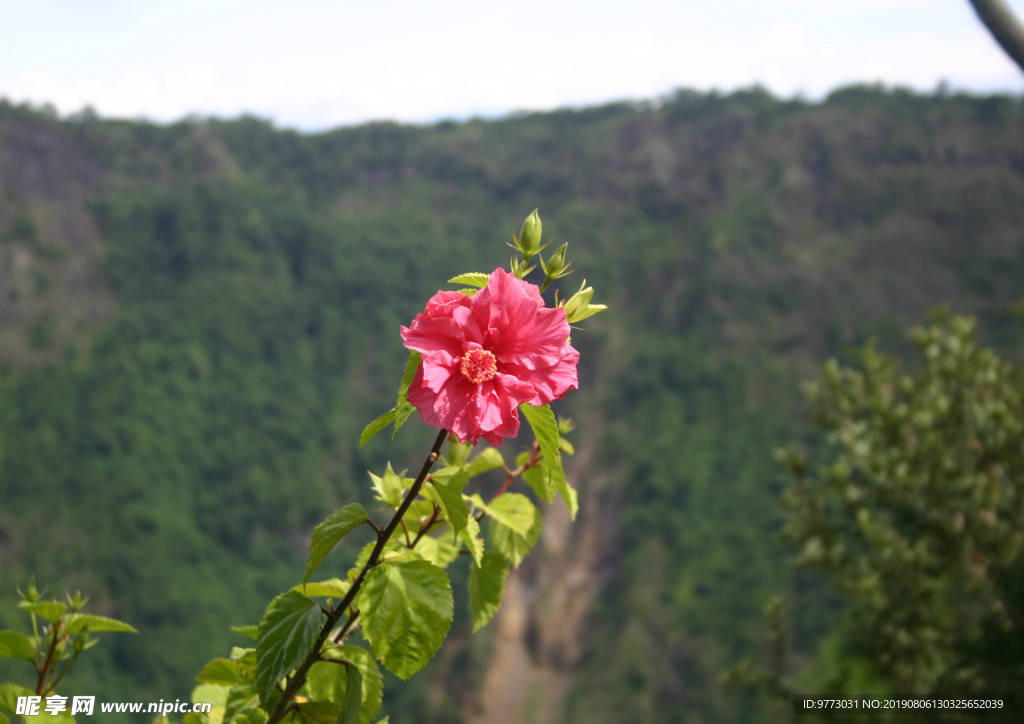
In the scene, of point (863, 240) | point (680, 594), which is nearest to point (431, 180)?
point (863, 240)

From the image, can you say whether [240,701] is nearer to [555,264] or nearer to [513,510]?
[513,510]

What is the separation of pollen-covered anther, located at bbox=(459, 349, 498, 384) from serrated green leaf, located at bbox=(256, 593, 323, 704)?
0.49 m

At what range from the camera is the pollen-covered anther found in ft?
4.38

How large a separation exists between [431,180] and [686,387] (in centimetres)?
3031

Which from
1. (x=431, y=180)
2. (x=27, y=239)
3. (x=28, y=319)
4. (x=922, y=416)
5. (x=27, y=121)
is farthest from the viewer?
(x=431, y=180)

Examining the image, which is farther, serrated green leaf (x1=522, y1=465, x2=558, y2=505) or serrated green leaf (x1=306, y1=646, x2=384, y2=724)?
serrated green leaf (x1=522, y1=465, x2=558, y2=505)

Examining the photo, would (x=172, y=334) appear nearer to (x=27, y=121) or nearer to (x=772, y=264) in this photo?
(x=27, y=121)

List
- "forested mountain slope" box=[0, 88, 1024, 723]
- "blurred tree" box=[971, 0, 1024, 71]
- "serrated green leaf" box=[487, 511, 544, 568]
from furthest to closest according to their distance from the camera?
"forested mountain slope" box=[0, 88, 1024, 723], "blurred tree" box=[971, 0, 1024, 71], "serrated green leaf" box=[487, 511, 544, 568]

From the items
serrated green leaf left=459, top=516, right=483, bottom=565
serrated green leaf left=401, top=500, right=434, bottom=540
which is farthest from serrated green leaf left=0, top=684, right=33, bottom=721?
serrated green leaf left=459, top=516, right=483, bottom=565

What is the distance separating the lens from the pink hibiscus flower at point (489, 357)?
131 centimetres

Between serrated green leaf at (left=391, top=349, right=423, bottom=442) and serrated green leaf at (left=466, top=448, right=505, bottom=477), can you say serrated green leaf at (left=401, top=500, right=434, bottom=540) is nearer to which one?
serrated green leaf at (left=466, top=448, right=505, bottom=477)

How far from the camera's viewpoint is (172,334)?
54.8m

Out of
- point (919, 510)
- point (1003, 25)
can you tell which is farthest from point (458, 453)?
point (919, 510)

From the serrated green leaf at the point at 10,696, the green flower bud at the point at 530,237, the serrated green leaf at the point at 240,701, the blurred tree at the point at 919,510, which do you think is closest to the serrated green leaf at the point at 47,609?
the serrated green leaf at the point at 10,696
